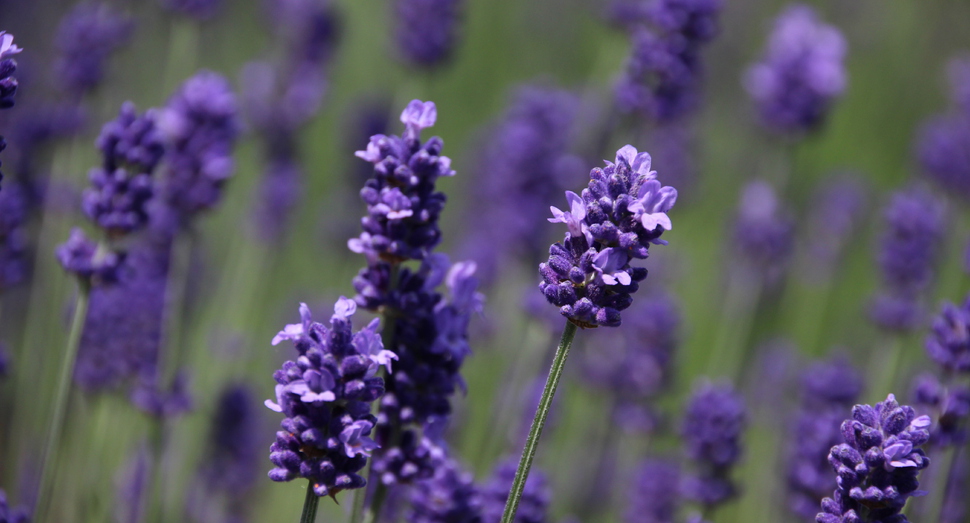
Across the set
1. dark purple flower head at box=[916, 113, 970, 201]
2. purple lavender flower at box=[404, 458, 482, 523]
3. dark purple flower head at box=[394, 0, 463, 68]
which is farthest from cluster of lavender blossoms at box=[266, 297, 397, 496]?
dark purple flower head at box=[916, 113, 970, 201]

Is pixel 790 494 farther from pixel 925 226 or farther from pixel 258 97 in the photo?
pixel 258 97

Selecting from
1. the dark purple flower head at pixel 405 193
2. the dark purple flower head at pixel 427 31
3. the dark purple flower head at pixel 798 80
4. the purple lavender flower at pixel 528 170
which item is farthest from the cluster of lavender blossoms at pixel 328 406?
the dark purple flower head at pixel 798 80

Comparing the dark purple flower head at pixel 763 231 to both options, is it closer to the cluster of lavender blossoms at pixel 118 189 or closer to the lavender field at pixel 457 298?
the lavender field at pixel 457 298

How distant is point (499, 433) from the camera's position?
14.2 ft

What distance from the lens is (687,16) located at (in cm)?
419

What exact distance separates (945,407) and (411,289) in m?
1.94

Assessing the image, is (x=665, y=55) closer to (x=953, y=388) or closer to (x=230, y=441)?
(x=953, y=388)

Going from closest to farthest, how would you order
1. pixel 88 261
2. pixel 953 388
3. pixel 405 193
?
pixel 405 193 < pixel 88 261 < pixel 953 388

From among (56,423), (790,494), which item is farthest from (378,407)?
(790,494)

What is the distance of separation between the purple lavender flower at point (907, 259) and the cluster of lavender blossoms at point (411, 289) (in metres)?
3.22

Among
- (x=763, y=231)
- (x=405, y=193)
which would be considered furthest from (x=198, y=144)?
(x=763, y=231)

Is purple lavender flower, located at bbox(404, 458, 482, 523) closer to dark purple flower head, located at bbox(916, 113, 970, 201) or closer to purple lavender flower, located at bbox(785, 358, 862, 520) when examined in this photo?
purple lavender flower, located at bbox(785, 358, 862, 520)

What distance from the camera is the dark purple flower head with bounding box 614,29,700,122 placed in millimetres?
4230

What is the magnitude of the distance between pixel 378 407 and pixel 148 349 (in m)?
2.11
